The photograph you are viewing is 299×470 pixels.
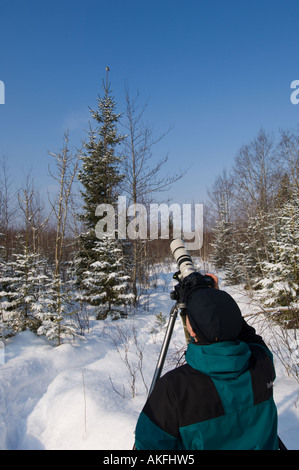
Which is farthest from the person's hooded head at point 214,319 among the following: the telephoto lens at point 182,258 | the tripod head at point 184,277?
the telephoto lens at point 182,258

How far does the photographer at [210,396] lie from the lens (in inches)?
42.7

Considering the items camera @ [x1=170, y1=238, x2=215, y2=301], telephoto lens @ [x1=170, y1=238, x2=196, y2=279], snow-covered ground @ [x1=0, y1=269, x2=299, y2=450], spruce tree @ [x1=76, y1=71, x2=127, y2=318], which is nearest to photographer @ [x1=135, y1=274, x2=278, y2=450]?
camera @ [x1=170, y1=238, x2=215, y2=301]

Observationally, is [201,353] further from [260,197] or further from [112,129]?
[260,197]

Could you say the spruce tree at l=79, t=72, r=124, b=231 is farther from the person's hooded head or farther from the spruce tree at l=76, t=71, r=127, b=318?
the person's hooded head

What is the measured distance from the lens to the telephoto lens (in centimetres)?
177

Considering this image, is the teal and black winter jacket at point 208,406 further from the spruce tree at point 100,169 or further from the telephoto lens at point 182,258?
the spruce tree at point 100,169

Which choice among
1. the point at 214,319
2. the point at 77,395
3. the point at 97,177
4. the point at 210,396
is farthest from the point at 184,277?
the point at 97,177

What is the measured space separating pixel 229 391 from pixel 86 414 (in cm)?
284

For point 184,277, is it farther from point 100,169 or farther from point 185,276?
point 100,169

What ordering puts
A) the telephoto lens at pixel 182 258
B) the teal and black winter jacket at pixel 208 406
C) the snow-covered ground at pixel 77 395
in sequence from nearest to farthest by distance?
the teal and black winter jacket at pixel 208 406, the telephoto lens at pixel 182 258, the snow-covered ground at pixel 77 395

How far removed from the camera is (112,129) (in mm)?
11031

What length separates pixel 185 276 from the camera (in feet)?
5.60

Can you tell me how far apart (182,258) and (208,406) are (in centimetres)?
101

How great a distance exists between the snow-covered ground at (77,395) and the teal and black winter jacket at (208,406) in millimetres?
1831
